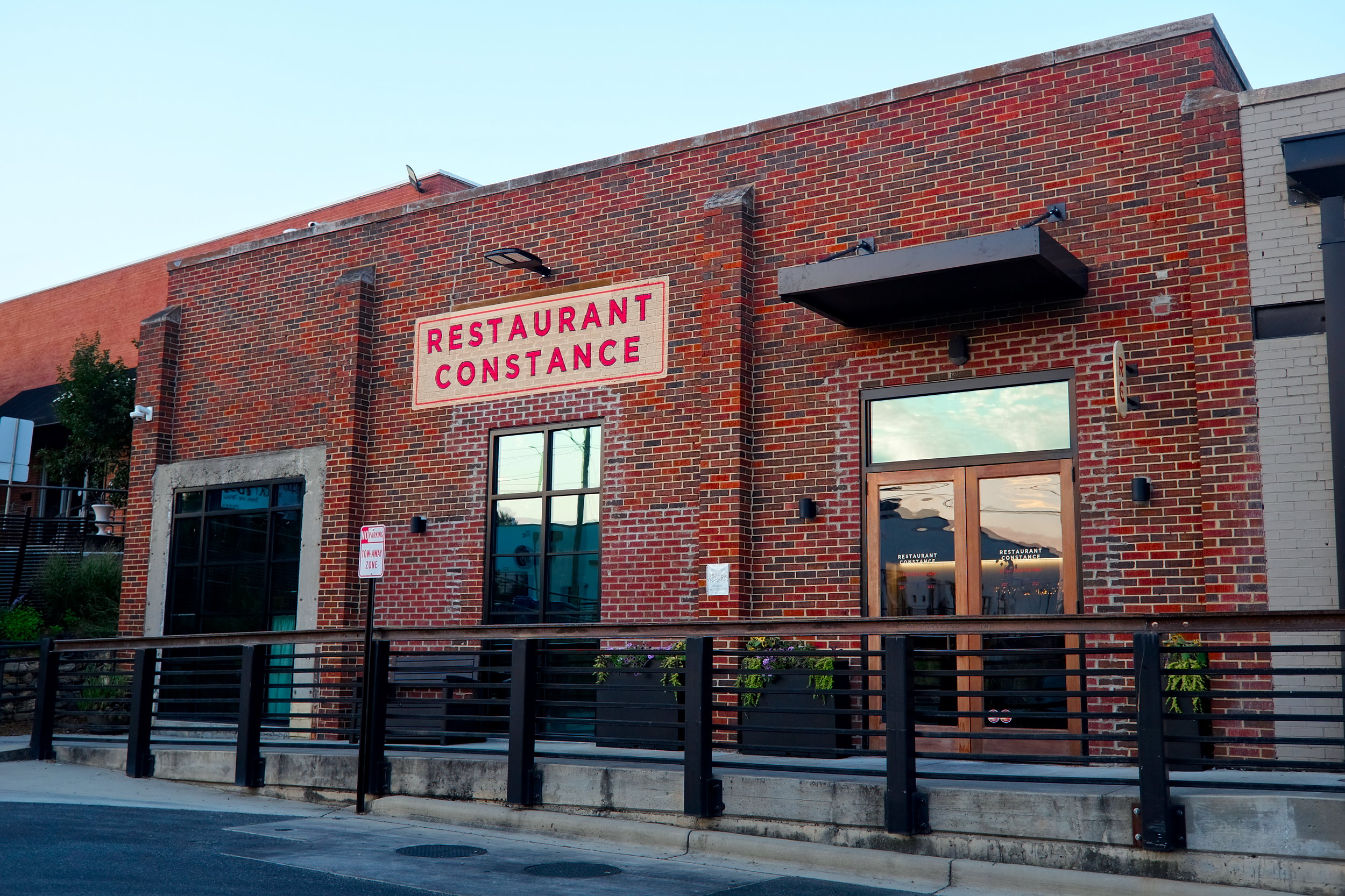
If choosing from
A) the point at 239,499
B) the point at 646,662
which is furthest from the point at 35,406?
the point at 646,662

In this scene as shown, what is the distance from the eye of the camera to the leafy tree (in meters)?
24.7

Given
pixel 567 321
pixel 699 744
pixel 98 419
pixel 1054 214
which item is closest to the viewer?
pixel 699 744

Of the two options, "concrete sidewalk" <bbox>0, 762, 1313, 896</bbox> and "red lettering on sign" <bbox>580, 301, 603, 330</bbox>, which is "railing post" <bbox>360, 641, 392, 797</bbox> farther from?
"red lettering on sign" <bbox>580, 301, 603, 330</bbox>

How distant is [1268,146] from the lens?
8.91 meters

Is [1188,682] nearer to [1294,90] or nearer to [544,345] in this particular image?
[1294,90]

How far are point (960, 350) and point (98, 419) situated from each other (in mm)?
20675

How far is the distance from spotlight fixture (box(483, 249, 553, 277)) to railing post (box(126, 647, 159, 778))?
510 centimetres

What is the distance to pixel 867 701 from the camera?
991 cm

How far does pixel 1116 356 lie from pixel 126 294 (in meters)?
27.0

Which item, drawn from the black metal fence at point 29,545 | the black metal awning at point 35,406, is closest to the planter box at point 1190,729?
the black metal fence at point 29,545

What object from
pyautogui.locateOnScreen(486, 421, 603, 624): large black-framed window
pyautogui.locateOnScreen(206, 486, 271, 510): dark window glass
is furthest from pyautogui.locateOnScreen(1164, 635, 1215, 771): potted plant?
pyautogui.locateOnScreen(206, 486, 271, 510): dark window glass

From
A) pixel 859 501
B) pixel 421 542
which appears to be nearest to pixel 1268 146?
pixel 859 501

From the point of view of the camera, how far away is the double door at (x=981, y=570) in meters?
9.41

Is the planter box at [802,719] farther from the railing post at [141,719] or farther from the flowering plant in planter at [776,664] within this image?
Result: the railing post at [141,719]
